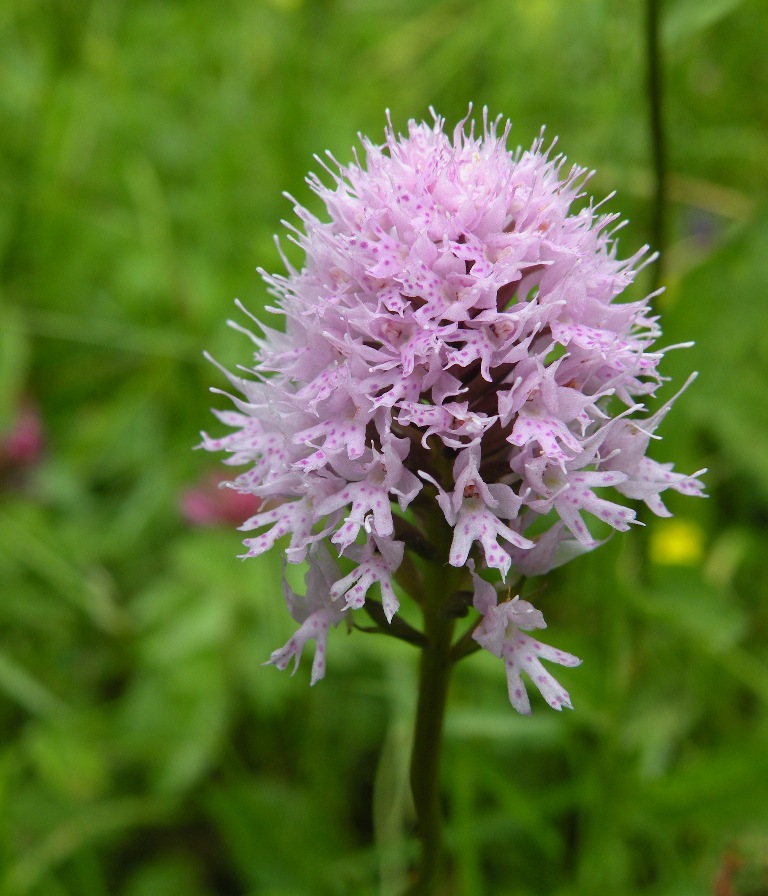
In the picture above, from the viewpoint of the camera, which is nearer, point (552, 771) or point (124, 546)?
point (552, 771)

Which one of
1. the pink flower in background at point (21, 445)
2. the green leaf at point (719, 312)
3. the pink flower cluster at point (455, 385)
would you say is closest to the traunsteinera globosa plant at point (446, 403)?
the pink flower cluster at point (455, 385)

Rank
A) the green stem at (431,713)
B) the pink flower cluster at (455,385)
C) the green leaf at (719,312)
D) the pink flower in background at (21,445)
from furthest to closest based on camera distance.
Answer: the pink flower in background at (21,445)
the green leaf at (719,312)
the green stem at (431,713)
the pink flower cluster at (455,385)

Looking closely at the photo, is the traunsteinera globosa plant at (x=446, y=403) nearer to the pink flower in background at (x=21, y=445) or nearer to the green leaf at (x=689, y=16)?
the green leaf at (x=689, y=16)

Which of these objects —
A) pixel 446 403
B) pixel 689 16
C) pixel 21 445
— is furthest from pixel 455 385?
pixel 21 445

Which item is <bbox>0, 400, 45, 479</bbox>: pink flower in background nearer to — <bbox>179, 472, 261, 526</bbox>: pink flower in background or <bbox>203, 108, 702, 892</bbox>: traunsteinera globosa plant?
<bbox>179, 472, 261, 526</bbox>: pink flower in background

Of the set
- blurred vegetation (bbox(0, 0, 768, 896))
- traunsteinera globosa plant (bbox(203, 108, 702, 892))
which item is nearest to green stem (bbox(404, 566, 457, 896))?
traunsteinera globosa plant (bbox(203, 108, 702, 892))

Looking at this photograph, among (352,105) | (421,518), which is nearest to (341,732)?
(421,518)

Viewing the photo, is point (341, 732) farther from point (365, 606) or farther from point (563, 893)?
point (365, 606)
